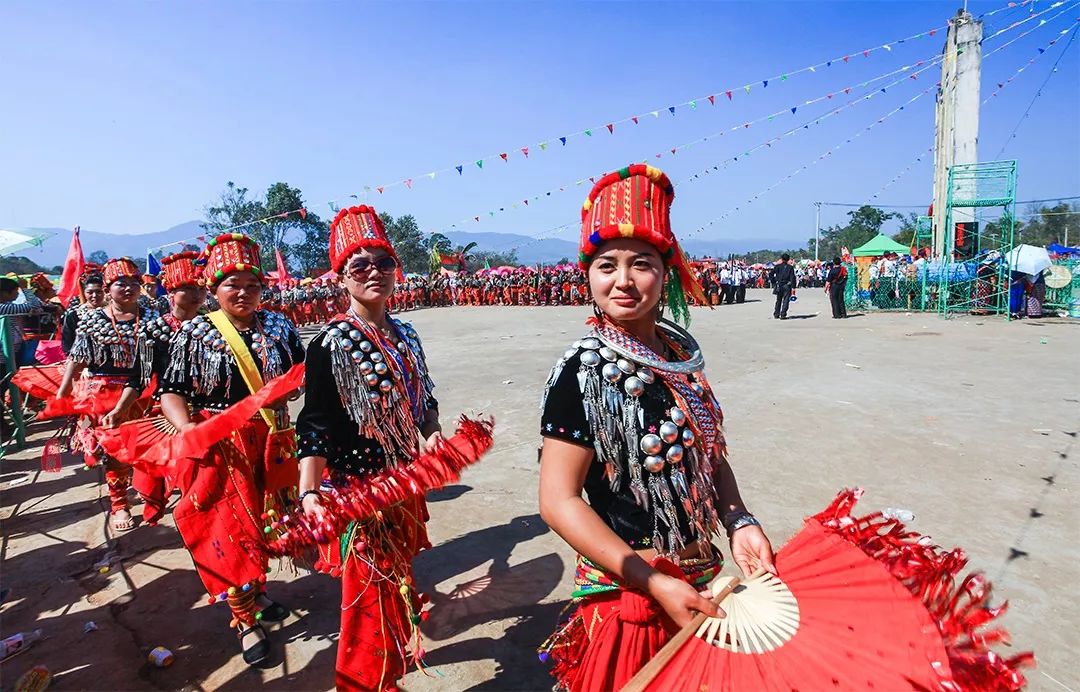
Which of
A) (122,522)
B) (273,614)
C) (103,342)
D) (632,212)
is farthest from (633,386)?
(103,342)

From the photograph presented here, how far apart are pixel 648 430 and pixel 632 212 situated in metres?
0.58

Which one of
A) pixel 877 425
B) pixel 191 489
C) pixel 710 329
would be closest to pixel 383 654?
pixel 191 489

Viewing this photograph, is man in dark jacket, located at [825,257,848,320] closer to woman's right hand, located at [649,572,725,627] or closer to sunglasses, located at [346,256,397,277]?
sunglasses, located at [346,256,397,277]

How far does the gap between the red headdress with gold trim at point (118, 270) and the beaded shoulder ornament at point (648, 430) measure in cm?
499

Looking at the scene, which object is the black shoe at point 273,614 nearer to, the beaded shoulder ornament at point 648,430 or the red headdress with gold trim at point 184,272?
the red headdress with gold trim at point 184,272

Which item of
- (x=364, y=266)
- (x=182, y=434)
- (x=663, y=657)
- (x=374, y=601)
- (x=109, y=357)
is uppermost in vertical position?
(x=364, y=266)

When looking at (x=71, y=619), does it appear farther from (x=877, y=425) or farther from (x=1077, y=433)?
(x=1077, y=433)

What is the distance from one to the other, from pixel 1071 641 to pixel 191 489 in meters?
4.31

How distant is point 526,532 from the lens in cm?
438

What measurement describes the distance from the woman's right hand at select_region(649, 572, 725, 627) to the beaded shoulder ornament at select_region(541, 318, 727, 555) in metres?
0.24

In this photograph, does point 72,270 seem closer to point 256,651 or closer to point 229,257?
point 229,257

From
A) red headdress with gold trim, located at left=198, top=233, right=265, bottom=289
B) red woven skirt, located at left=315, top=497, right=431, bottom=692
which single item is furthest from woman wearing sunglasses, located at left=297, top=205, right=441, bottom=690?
red headdress with gold trim, located at left=198, top=233, right=265, bottom=289

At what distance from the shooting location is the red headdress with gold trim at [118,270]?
5051mm

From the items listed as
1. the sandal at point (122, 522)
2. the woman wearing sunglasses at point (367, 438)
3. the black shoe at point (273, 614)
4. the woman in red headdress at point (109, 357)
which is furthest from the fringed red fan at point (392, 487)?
the woman in red headdress at point (109, 357)
